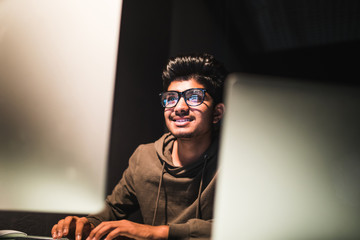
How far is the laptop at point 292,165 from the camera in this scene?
453mm

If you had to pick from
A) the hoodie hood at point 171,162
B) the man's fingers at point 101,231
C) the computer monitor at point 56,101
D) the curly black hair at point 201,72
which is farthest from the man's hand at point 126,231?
the curly black hair at point 201,72

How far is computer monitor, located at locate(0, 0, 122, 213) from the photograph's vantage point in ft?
3.68

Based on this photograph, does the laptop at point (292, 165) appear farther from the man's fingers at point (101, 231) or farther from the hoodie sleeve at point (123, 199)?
the hoodie sleeve at point (123, 199)

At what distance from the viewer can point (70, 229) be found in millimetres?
860

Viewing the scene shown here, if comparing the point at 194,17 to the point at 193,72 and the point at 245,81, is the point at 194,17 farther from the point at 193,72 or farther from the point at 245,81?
the point at 245,81

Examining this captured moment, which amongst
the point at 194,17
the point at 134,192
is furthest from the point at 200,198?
the point at 194,17

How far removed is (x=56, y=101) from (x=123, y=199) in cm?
49

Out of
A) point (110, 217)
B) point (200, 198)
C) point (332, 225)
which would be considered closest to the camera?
point (332, 225)

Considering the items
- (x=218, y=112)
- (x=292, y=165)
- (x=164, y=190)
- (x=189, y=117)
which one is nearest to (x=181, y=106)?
(x=189, y=117)

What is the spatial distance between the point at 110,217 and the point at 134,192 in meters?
0.13

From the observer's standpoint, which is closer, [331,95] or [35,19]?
[331,95]

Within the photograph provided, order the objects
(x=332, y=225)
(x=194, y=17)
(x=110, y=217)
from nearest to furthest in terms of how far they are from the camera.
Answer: (x=332, y=225), (x=110, y=217), (x=194, y=17)

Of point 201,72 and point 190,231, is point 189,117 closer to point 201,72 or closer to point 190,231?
point 201,72

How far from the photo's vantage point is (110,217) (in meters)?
1.09
